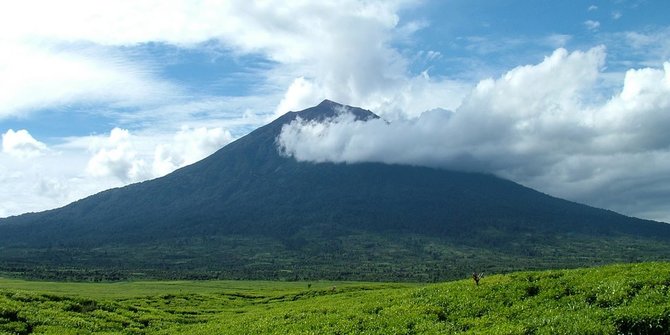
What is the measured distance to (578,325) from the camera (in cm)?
1908

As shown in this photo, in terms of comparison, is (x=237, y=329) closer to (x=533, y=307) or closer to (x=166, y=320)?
(x=166, y=320)

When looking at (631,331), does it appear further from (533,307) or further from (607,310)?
(533,307)

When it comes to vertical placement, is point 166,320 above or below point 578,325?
below

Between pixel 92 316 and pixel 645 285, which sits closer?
pixel 645 285

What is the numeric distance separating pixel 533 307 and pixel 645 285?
16.0ft

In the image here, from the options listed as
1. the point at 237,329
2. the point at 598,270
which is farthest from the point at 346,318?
the point at 598,270

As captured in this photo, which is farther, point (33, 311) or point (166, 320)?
point (166, 320)

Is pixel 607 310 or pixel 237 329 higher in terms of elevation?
pixel 607 310

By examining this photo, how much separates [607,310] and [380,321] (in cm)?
985

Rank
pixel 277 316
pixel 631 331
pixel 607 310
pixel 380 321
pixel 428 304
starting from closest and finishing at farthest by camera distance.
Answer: pixel 631 331 → pixel 607 310 → pixel 380 321 → pixel 428 304 → pixel 277 316

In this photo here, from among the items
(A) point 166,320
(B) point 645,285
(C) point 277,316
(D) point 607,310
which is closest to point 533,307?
(D) point 607,310

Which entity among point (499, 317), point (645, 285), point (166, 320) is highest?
point (645, 285)

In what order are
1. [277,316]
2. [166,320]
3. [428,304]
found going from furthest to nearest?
[166,320]
[277,316]
[428,304]

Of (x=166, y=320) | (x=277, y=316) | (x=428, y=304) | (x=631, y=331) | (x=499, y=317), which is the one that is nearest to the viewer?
(x=631, y=331)
